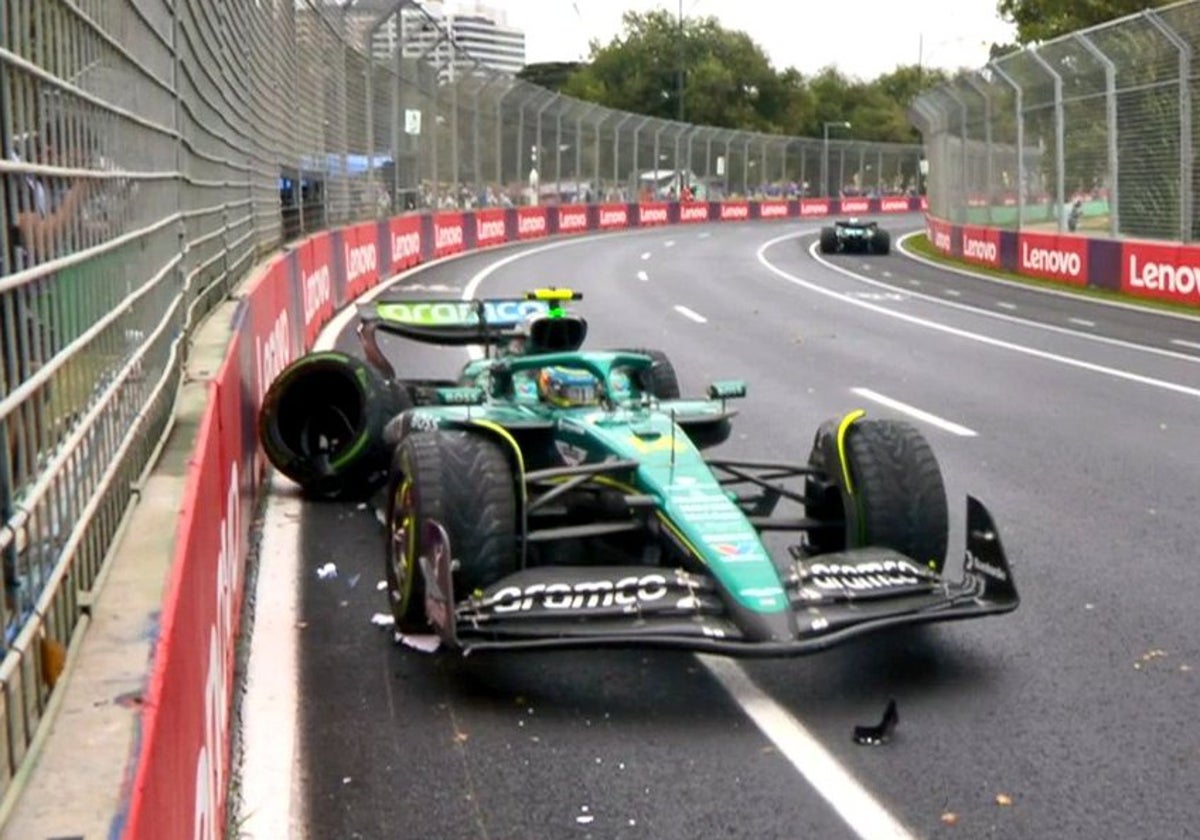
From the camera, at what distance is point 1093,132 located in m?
29.7

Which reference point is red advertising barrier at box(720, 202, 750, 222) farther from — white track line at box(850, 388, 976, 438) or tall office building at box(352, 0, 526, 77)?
white track line at box(850, 388, 976, 438)

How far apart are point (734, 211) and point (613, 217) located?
12.7 m

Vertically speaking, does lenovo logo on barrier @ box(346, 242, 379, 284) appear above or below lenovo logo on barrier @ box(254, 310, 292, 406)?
above

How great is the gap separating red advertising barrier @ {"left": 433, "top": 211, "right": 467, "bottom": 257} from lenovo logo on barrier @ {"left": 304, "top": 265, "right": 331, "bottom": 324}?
52.0 ft

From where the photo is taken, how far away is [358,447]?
9.48 metres

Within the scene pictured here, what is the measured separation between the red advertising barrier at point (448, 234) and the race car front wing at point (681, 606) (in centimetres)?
3112

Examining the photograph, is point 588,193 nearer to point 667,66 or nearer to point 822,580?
point 822,580

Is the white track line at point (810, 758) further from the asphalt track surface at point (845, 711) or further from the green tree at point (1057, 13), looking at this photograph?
the green tree at point (1057, 13)

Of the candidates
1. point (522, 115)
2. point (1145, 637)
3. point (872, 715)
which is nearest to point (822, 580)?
point (872, 715)

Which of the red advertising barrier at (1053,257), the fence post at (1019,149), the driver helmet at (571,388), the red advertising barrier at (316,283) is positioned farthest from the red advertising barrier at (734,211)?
the driver helmet at (571,388)

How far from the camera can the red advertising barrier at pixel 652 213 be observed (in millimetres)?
63719

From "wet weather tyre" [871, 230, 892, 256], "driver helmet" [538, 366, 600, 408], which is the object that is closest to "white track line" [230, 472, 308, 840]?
"driver helmet" [538, 366, 600, 408]

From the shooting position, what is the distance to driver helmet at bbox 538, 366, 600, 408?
25.8ft

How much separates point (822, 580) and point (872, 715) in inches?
20.1
